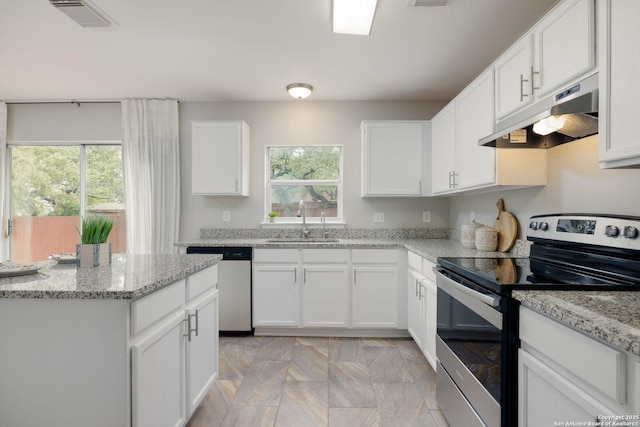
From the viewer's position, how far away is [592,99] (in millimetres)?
1247

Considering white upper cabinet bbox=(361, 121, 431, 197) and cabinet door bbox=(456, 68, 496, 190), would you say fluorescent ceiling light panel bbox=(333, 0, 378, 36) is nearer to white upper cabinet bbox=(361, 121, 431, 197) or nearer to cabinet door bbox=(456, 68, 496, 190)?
cabinet door bbox=(456, 68, 496, 190)

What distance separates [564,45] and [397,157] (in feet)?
6.28

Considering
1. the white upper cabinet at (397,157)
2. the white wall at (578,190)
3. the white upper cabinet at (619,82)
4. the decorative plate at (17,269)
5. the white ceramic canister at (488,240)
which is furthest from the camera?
the white upper cabinet at (397,157)

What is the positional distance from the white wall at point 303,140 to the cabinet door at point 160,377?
219 centimetres

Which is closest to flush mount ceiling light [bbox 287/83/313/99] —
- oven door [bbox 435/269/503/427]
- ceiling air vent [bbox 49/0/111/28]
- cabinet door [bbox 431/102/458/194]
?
cabinet door [bbox 431/102/458/194]

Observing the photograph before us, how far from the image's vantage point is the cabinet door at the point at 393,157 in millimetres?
3277

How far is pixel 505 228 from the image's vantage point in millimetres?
2389

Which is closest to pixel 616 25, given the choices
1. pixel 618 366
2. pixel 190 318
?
pixel 618 366

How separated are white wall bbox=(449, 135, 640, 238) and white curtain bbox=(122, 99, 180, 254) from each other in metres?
3.34

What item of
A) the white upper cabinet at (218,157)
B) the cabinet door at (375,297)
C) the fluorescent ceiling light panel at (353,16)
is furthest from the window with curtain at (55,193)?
the fluorescent ceiling light panel at (353,16)

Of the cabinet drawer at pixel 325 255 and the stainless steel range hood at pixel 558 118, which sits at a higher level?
the stainless steel range hood at pixel 558 118

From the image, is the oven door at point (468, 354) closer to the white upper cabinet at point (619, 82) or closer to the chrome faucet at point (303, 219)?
the white upper cabinet at point (619, 82)

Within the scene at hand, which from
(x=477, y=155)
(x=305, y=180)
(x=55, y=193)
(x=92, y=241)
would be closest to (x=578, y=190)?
(x=477, y=155)

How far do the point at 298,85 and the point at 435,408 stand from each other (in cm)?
284
